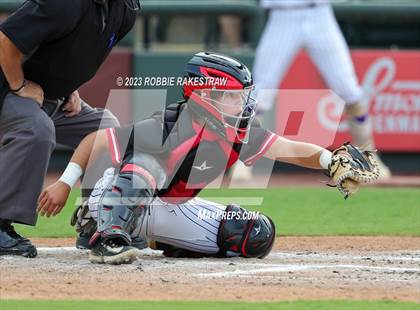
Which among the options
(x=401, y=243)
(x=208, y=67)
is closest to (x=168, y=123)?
(x=208, y=67)

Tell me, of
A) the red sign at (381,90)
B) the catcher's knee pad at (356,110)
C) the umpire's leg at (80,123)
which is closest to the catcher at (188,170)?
the umpire's leg at (80,123)

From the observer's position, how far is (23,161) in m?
5.61

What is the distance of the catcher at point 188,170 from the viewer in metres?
5.25

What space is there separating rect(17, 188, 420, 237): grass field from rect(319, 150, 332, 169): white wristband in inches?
61.5

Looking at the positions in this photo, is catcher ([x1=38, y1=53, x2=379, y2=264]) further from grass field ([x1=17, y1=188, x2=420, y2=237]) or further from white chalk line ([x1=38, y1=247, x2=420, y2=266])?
grass field ([x1=17, y1=188, x2=420, y2=237])

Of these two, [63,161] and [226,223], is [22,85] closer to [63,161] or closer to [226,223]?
[226,223]

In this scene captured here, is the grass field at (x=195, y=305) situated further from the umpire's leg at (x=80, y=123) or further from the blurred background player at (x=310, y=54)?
the blurred background player at (x=310, y=54)

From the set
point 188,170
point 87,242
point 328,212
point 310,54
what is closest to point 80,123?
point 87,242

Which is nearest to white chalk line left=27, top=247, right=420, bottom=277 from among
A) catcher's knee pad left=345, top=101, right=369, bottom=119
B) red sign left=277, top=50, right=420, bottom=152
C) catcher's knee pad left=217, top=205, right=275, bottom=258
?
catcher's knee pad left=217, top=205, right=275, bottom=258

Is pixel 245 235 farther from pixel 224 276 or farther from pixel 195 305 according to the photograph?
pixel 195 305

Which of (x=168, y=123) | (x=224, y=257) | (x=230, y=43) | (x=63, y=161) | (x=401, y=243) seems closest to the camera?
(x=168, y=123)

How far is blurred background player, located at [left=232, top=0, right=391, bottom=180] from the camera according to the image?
400 inches

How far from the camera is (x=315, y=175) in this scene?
11.3 m

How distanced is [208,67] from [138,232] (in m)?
0.98
